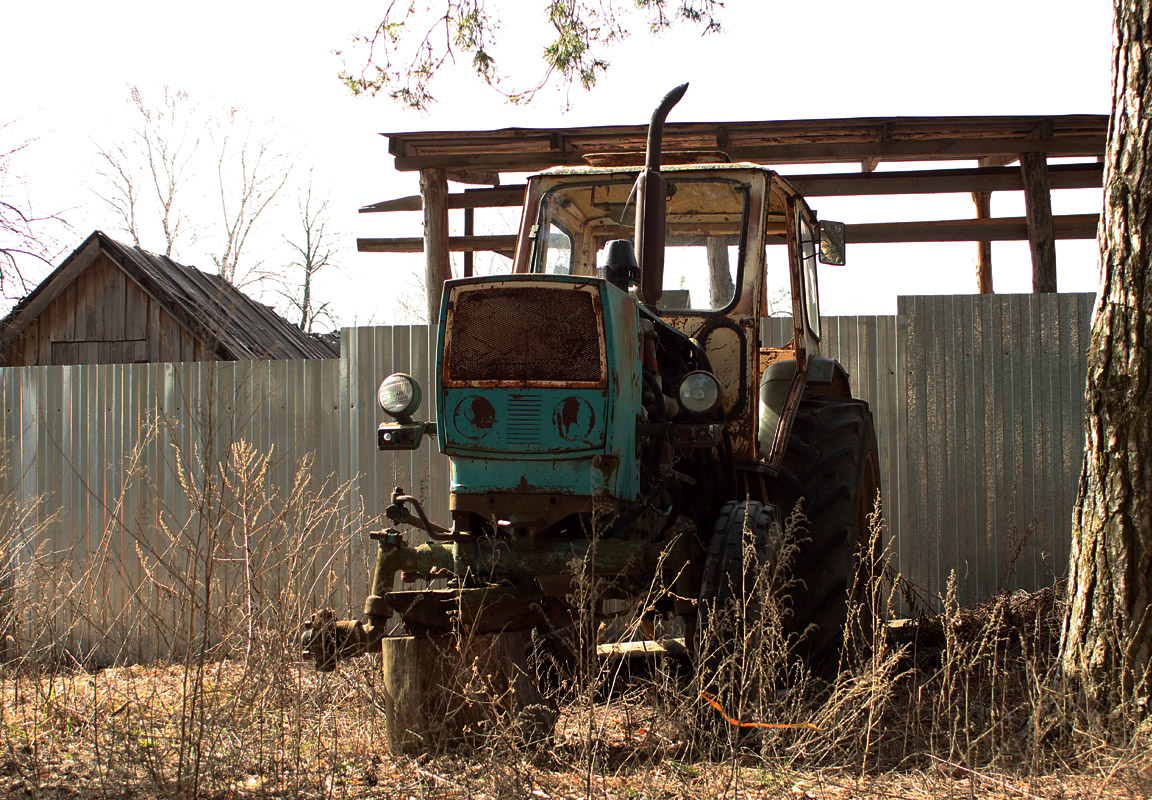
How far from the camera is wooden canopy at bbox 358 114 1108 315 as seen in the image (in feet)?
24.9

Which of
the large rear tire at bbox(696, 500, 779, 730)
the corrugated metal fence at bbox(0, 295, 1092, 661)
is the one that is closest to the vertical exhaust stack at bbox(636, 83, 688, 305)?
the large rear tire at bbox(696, 500, 779, 730)

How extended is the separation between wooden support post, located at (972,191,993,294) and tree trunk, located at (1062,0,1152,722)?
5.38 meters

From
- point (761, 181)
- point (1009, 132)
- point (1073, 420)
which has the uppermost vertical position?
point (1009, 132)

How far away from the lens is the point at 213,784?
9.80 feet

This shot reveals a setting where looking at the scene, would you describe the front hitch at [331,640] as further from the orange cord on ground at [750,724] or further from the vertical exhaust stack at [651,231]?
the vertical exhaust stack at [651,231]

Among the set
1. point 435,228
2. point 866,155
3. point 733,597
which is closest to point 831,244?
point 733,597

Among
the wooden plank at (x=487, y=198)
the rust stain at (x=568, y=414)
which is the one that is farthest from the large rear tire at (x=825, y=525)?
the wooden plank at (x=487, y=198)

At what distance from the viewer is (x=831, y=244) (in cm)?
530

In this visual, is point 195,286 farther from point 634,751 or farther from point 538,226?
point 634,751

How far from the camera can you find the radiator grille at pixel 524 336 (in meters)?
3.72

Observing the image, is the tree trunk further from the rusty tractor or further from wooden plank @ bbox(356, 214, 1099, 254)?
wooden plank @ bbox(356, 214, 1099, 254)

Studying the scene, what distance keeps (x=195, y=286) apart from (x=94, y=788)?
16.1 metres

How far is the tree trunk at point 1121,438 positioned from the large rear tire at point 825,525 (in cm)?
Answer: 75

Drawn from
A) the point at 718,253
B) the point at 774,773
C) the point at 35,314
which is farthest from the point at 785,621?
the point at 35,314
